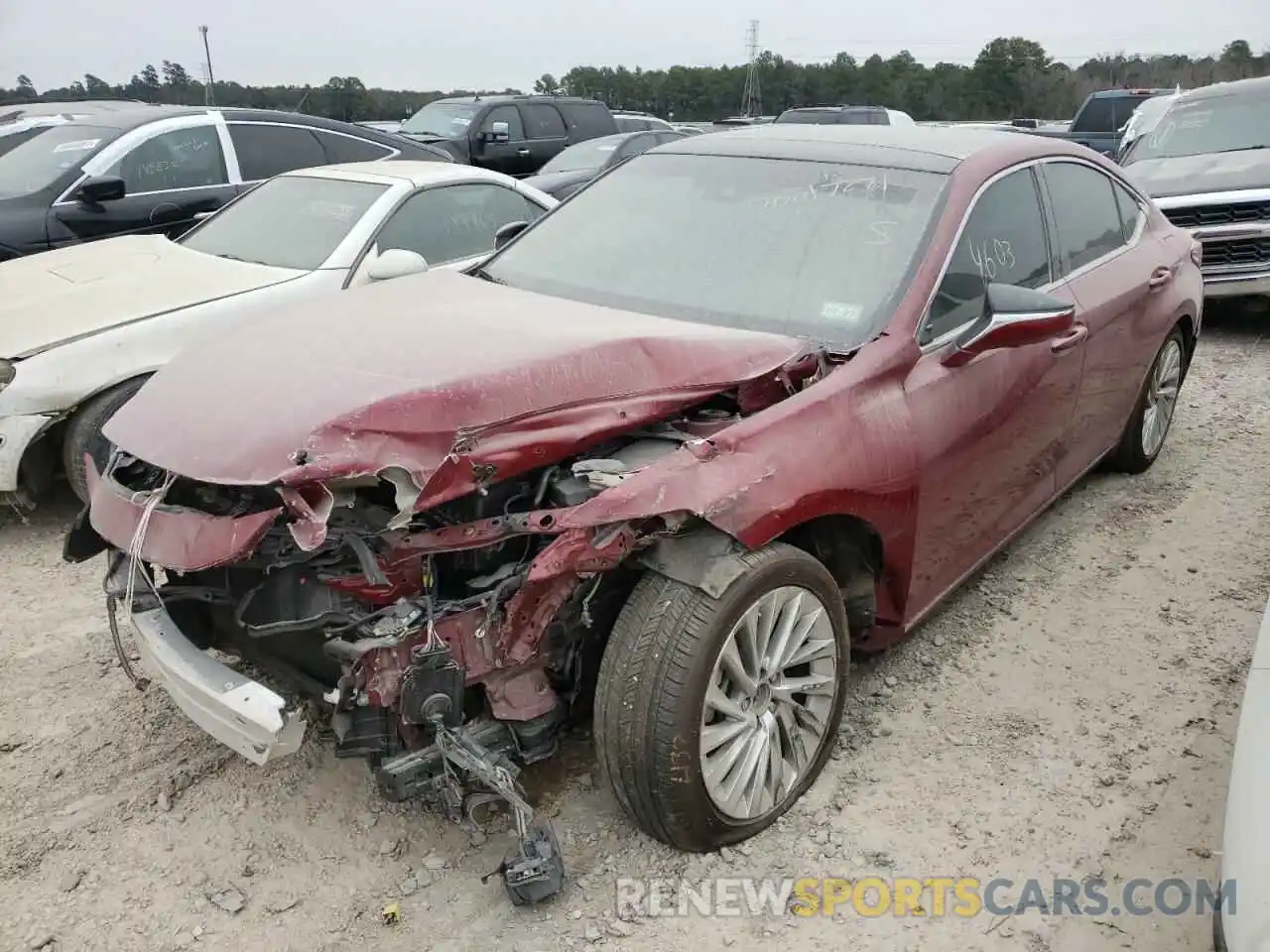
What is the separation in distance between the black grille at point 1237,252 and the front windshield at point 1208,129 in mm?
1276

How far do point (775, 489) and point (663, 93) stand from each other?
130ft

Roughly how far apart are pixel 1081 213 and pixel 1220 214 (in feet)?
15.4

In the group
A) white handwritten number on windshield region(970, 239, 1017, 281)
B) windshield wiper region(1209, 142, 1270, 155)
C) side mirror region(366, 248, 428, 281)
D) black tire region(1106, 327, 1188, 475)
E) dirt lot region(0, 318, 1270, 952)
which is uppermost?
white handwritten number on windshield region(970, 239, 1017, 281)

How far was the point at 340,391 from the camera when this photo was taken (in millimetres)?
2457

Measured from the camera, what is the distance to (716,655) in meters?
2.45

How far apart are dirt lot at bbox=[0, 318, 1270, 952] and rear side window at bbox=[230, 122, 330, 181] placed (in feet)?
13.5

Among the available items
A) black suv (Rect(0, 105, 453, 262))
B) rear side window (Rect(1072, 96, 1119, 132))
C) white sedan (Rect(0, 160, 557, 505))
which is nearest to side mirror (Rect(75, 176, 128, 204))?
→ black suv (Rect(0, 105, 453, 262))

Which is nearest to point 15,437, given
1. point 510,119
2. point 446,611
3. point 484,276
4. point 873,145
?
point 484,276

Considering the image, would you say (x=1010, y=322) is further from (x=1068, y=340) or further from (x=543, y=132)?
(x=543, y=132)

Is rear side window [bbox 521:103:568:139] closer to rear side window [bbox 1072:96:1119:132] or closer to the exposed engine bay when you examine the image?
rear side window [bbox 1072:96:1119:132]

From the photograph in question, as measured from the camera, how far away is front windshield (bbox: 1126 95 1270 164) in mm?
8609

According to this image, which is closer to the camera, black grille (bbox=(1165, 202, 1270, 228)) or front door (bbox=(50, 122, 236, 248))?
front door (bbox=(50, 122, 236, 248))

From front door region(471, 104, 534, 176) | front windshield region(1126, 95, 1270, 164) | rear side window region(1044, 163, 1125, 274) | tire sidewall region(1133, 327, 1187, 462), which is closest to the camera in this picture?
rear side window region(1044, 163, 1125, 274)

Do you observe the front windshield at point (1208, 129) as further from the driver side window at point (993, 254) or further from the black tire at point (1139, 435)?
the driver side window at point (993, 254)
